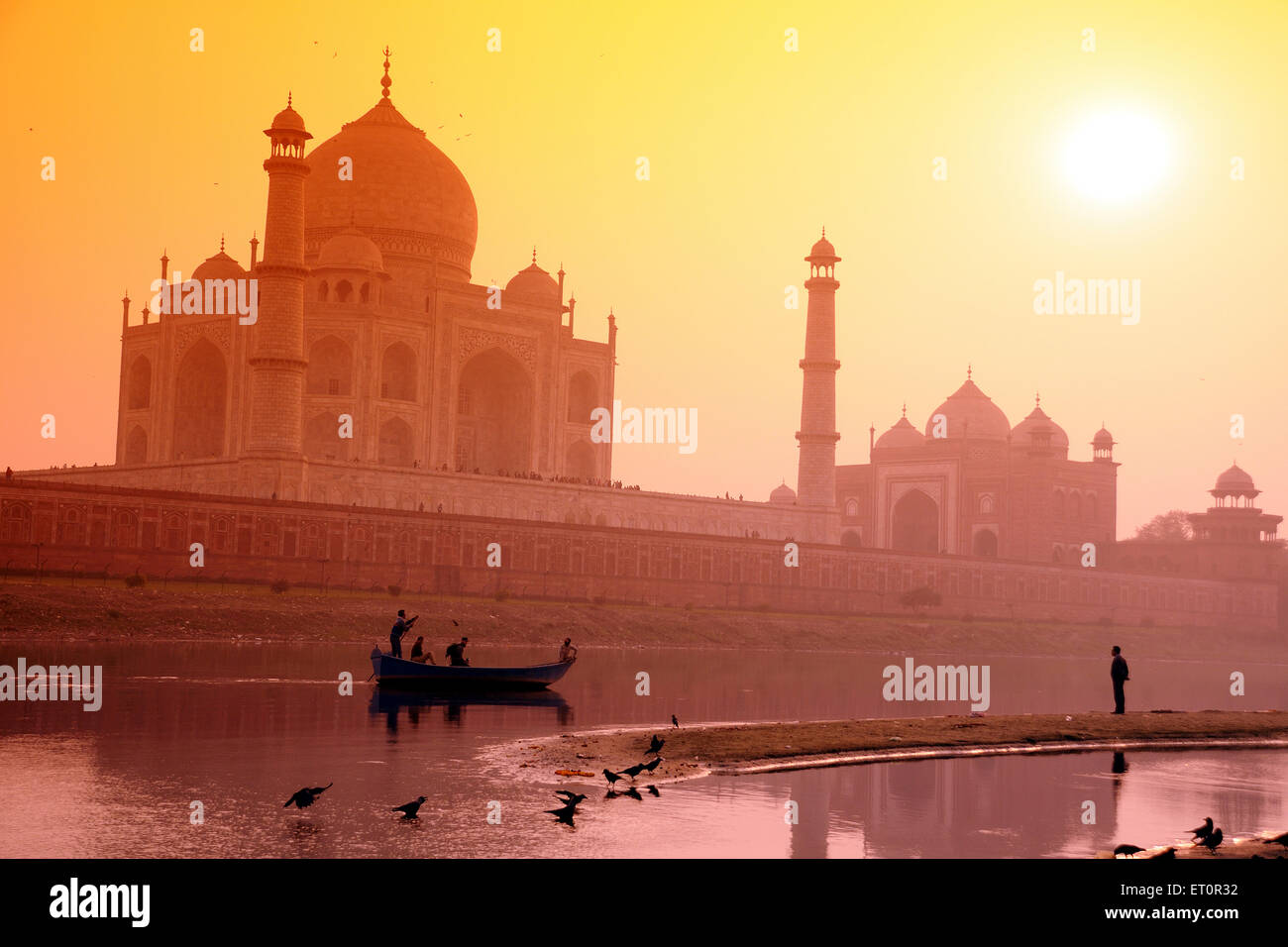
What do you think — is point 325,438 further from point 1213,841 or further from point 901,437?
point 1213,841

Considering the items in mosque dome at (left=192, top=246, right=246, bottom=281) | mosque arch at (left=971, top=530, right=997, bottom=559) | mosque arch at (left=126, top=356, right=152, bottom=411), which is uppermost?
mosque dome at (left=192, top=246, right=246, bottom=281)

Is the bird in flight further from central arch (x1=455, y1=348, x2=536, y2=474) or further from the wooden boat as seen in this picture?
central arch (x1=455, y1=348, x2=536, y2=474)

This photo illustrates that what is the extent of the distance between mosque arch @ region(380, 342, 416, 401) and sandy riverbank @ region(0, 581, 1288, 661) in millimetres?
13646

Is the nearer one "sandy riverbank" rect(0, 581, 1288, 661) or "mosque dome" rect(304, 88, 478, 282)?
"sandy riverbank" rect(0, 581, 1288, 661)

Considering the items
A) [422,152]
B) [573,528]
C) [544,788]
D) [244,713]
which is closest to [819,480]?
[573,528]

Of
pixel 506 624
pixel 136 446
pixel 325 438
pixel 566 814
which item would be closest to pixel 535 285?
pixel 325 438

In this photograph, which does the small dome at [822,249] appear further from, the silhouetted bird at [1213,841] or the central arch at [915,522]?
the silhouetted bird at [1213,841]

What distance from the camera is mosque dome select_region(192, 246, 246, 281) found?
59750mm

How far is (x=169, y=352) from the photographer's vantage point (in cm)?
5800

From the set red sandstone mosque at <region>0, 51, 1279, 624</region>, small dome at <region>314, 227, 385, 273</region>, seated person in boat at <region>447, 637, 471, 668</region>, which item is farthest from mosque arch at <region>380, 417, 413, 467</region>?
seated person in boat at <region>447, 637, 471, 668</region>

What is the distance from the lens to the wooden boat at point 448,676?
24141mm

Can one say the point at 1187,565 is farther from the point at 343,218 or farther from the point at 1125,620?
the point at 343,218

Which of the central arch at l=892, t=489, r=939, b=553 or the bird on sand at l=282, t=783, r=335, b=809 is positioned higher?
the central arch at l=892, t=489, r=939, b=553
